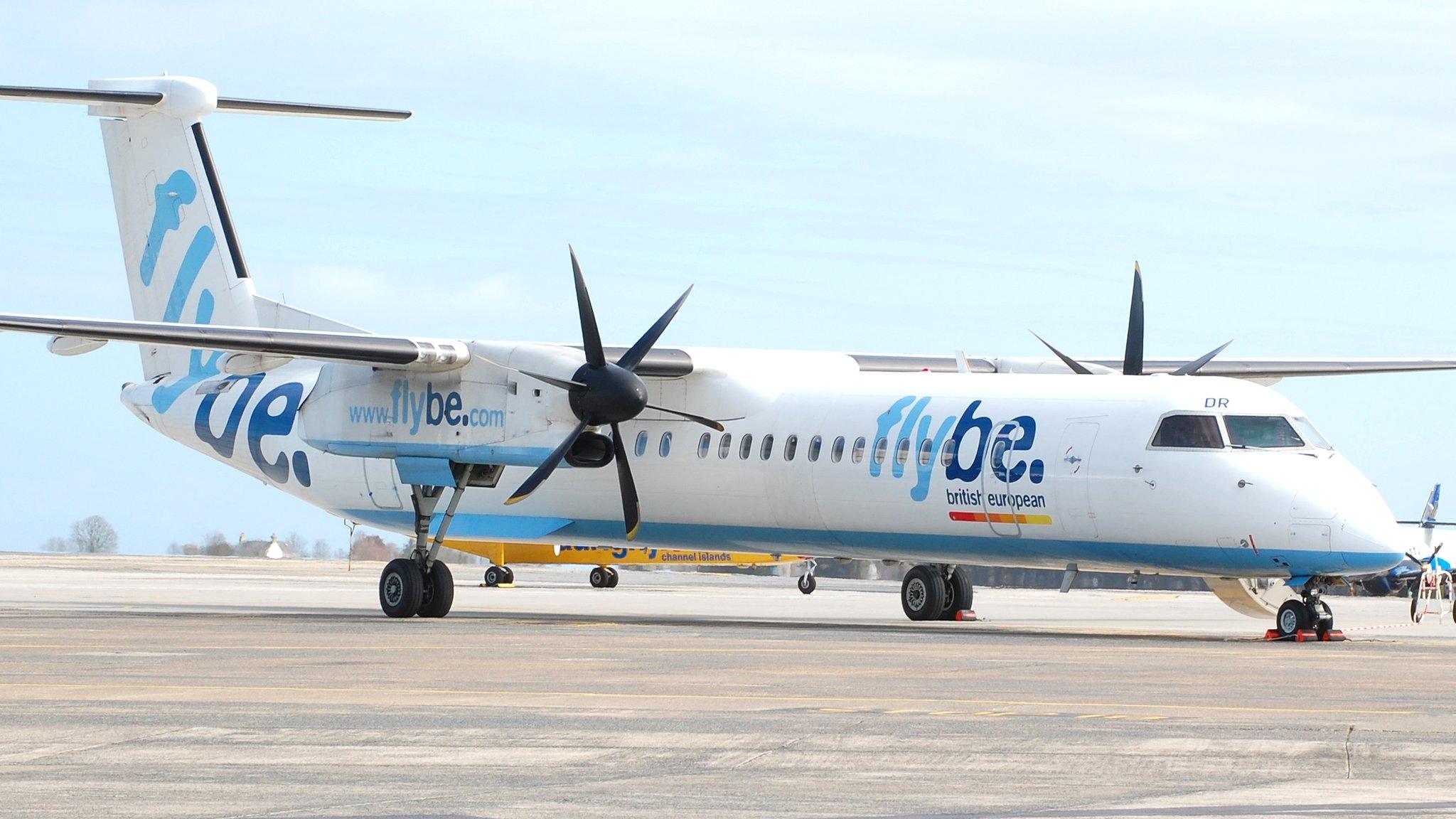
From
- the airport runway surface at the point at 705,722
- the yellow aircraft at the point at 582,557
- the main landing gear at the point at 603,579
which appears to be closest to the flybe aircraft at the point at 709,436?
the airport runway surface at the point at 705,722

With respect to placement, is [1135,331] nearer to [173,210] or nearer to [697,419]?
[697,419]

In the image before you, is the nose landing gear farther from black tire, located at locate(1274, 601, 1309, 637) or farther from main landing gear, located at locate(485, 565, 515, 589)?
main landing gear, located at locate(485, 565, 515, 589)

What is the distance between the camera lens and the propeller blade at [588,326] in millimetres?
24875

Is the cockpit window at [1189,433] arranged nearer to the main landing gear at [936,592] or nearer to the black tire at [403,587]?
the main landing gear at [936,592]

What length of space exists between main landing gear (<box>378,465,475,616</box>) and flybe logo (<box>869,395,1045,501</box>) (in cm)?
613

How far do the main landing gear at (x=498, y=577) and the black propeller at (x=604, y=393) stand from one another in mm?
19163

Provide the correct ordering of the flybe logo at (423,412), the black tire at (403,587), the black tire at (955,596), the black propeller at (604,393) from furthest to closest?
the black tire at (955,596), the black tire at (403,587), the flybe logo at (423,412), the black propeller at (604,393)

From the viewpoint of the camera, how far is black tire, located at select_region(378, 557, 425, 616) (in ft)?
85.4

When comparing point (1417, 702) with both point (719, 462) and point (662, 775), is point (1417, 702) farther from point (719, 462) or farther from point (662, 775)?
point (719, 462)

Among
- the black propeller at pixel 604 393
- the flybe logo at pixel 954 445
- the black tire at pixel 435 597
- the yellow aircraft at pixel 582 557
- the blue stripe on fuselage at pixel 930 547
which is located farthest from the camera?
the yellow aircraft at pixel 582 557

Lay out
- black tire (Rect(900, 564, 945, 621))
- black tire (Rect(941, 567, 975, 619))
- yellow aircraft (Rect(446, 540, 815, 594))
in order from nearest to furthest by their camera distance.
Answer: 1. black tire (Rect(900, 564, 945, 621))
2. black tire (Rect(941, 567, 975, 619))
3. yellow aircraft (Rect(446, 540, 815, 594))

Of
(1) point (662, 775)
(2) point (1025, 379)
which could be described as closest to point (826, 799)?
(1) point (662, 775)

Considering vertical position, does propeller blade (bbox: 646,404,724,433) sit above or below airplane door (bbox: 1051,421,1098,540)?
above

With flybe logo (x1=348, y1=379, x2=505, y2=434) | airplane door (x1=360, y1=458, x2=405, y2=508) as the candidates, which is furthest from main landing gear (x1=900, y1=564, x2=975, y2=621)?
airplane door (x1=360, y1=458, x2=405, y2=508)
